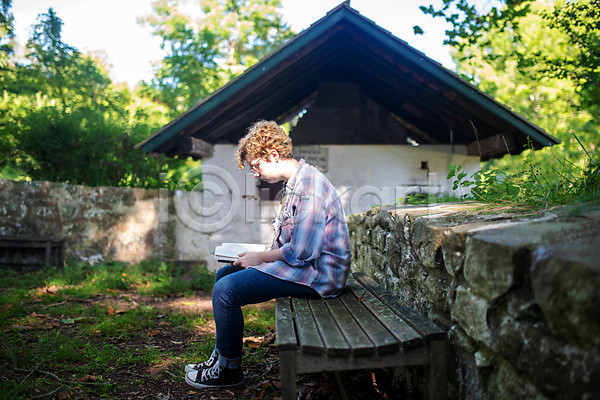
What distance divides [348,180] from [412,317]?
17.7 ft

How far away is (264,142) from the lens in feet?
A: 8.84

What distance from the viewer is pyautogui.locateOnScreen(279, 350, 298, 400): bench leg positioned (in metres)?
1.75

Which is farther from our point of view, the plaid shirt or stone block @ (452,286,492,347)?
the plaid shirt

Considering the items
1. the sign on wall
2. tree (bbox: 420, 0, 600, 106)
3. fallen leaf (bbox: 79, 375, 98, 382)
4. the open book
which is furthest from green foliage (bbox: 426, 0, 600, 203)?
fallen leaf (bbox: 79, 375, 98, 382)

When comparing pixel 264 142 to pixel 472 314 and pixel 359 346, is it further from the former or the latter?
pixel 472 314

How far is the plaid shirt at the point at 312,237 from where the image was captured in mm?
2355

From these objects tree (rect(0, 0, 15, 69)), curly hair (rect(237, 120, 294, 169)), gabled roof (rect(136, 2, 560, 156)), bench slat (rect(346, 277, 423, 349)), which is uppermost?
tree (rect(0, 0, 15, 69))

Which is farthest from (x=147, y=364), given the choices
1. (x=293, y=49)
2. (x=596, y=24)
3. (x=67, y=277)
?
(x=596, y=24)

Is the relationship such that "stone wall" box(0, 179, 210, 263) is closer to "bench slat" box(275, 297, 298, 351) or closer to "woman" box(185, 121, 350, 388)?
"woman" box(185, 121, 350, 388)

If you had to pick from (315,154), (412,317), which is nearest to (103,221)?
(315,154)

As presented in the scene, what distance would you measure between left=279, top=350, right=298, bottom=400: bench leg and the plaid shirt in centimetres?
67

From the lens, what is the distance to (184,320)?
4.38 m

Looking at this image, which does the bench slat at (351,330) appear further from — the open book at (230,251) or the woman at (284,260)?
the open book at (230,251)

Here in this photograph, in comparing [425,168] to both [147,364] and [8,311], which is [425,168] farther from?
[8,311]
